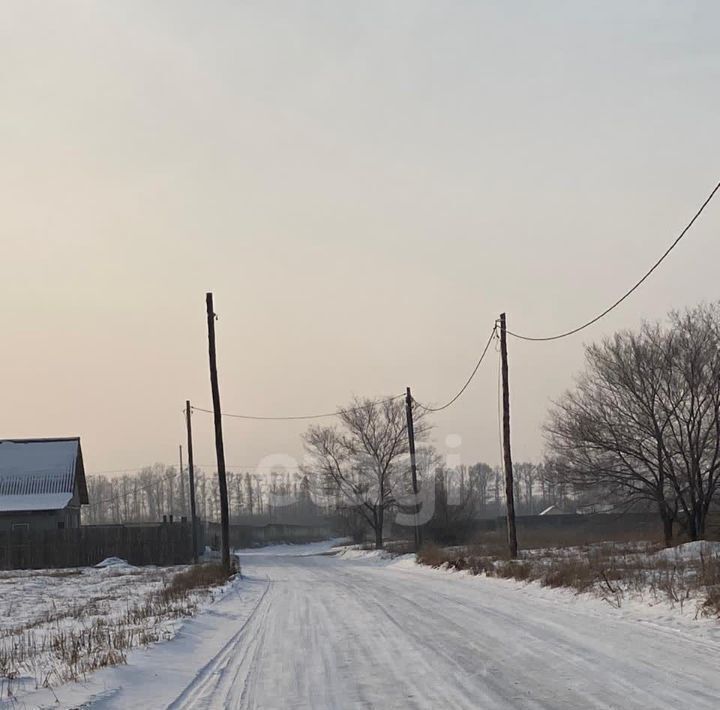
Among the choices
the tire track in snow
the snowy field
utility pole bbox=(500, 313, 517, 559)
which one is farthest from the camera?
utility pole bbox=(500, 313, 517, 559)

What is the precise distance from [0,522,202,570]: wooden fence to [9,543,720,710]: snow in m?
30.6

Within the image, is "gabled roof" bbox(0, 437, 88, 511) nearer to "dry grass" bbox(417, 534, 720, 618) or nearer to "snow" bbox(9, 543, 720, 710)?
"dry grass" bbox(417, 534, 720, 618)

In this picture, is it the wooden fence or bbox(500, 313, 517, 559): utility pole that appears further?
the wooden fence

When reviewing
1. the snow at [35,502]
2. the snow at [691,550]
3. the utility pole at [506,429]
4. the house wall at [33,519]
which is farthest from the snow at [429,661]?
the house wall at [33,519]

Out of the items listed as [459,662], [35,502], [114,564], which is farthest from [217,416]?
[459,662]

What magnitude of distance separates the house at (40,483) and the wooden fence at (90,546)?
5051 millimetres

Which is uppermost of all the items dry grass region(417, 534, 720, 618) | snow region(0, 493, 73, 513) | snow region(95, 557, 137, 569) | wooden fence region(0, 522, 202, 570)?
snow region(0, 493, 73, 513)

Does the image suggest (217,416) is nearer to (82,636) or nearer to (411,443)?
(411,443)

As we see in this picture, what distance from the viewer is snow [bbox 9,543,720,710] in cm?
808

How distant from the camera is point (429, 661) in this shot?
1018 cm

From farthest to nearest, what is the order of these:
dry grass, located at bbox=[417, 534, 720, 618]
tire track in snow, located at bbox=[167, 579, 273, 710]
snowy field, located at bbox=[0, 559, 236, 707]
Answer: dry grass, located at bbox=[417, 534, 720, 618]
snowy field, located at bbox=[0, 559, 236, 707]
tire track in snow, located at bbox=[167, 579, 273, 710]

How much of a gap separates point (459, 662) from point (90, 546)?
39473 mm

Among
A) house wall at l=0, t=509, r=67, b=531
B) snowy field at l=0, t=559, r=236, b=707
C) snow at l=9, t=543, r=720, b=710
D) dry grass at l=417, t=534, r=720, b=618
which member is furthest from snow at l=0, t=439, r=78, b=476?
snow at l=9, t=543, r=720, b=710

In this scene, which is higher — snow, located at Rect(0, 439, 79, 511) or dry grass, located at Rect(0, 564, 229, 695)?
snow, located at Rect(0, 439, 79, 511)
